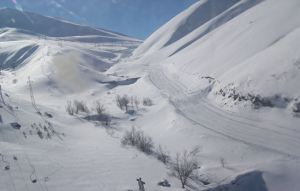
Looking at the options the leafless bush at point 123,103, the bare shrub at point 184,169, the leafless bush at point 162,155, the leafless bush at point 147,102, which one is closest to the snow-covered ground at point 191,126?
the bare shrub at point 184,169

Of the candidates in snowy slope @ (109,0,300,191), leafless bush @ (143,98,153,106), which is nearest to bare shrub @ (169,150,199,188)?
snowy slope @ (109,0,300,191)

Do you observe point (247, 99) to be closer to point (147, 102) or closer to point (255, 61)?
point (255, 61)

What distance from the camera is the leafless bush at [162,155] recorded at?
34.2m

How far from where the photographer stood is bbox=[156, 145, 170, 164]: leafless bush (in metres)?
34.2

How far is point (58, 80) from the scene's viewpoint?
3708 inches

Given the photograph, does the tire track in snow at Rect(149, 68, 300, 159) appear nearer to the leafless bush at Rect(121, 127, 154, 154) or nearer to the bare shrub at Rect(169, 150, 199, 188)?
the bare shrub at Rect(169, 150, 199, 188)

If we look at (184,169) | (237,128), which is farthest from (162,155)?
(237,128)

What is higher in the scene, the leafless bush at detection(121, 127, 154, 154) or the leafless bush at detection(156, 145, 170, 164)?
the leafless bush at detection(121, 127, 154, 154)

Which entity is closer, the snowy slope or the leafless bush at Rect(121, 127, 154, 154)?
A: the snowy slope

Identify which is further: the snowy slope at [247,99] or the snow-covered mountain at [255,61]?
the snow-covered mountain at [255,61]

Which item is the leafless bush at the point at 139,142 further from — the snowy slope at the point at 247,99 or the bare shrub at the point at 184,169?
the bare shrub at the point at 184,169

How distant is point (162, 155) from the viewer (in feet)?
116

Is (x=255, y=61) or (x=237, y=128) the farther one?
(x=255, y=61)

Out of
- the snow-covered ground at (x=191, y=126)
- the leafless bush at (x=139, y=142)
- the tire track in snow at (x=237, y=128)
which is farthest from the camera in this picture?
the leafless bush at (x=139, y=142)
